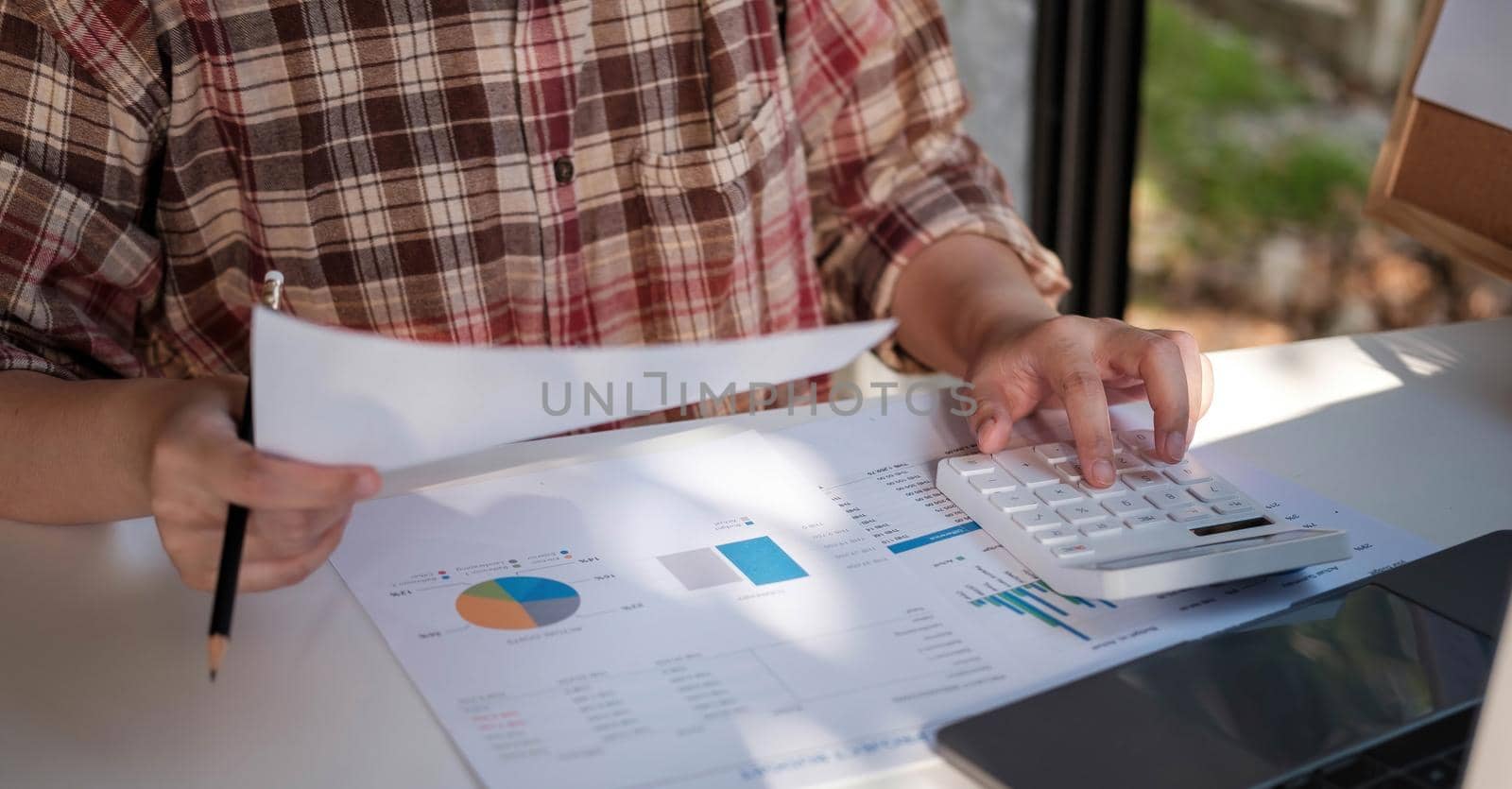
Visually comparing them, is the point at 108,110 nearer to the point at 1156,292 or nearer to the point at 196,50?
the point at 196,50

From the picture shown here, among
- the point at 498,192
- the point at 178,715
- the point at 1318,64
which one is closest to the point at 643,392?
the point at 178,715

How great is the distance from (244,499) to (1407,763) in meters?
0.42

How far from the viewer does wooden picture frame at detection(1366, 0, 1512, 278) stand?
866 mm

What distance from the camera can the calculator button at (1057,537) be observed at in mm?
591

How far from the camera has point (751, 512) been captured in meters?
0.65

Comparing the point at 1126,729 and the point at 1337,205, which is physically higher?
the point at 1126,729

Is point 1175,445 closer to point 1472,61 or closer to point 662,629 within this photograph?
point 662,629

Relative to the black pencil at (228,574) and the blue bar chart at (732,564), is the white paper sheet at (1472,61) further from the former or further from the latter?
the black pencil at (228,574)

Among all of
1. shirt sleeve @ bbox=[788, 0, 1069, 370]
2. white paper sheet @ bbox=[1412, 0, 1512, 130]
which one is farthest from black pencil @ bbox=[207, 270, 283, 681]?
white paper sheet @ bbox=[1412, 0, 1512, 130]

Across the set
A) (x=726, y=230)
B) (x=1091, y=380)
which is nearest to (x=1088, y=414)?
(x=1091, y=380)

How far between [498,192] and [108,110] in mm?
228

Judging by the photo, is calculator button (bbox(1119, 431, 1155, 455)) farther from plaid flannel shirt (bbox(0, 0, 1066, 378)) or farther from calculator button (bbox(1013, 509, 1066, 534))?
plaid flannel shirt (bbox(0, 0, 1066, 378))

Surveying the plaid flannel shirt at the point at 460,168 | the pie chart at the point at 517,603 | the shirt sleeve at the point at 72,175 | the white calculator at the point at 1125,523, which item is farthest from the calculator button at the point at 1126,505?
the shirt sleeve at the point at 72,175

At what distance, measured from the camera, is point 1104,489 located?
0.64m
